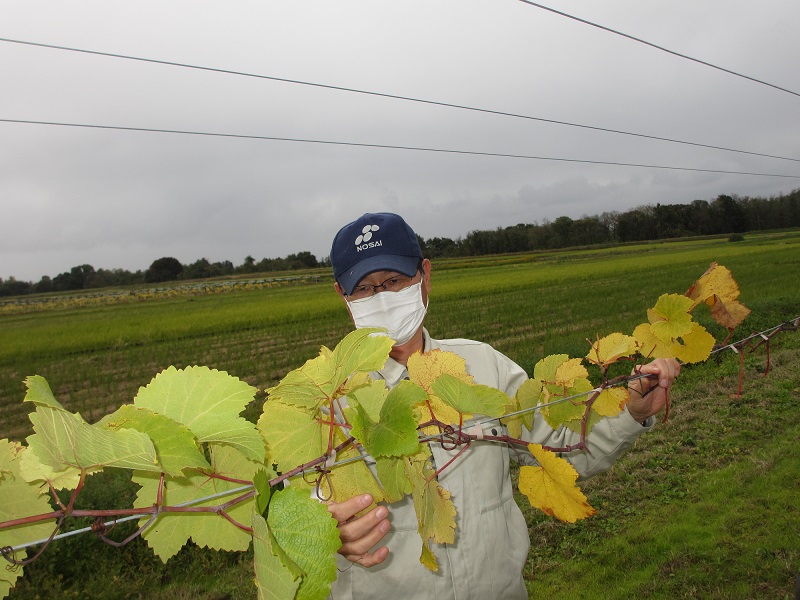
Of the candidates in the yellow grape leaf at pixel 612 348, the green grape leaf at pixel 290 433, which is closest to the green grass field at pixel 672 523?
the yellow grape leaf at pixel 612 348

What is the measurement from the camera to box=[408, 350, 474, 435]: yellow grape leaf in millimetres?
847

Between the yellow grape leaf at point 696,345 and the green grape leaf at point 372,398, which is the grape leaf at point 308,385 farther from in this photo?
the yellow grape leaf at point 696,345

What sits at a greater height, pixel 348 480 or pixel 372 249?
pixel 372 249

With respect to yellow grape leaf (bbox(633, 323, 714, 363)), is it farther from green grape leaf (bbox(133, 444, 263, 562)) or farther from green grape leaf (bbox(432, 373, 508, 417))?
green grape leaf (bbox(133, 444, 263, 562))

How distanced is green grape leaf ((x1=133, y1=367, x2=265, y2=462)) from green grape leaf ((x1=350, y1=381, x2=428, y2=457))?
0.14m

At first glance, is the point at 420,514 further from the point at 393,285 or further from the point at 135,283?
the point at 135,283

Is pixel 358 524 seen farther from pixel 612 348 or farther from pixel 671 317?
pixel 671 317

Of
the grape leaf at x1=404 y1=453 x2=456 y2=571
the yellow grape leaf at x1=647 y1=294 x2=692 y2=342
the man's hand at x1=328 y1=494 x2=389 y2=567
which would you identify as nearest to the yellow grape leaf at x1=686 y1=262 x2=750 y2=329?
the yellow grape leaf at x1=647 y1=294 x2=692 y2=342

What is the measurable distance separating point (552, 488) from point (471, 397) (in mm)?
227

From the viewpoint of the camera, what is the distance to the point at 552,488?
0.84 metres

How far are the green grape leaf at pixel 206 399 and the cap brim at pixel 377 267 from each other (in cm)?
109

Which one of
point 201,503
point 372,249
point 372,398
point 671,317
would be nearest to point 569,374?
point 671,317

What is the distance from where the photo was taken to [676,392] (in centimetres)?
682

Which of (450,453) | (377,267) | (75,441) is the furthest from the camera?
(377,267)
